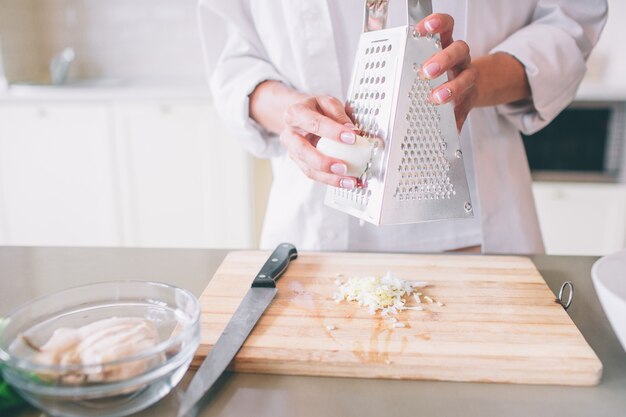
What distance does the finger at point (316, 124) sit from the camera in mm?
639

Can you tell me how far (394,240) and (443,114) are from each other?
329mm

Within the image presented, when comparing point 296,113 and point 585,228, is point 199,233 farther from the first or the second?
point 296,113

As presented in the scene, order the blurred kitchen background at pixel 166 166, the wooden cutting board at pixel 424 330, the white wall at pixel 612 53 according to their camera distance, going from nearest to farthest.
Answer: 1. the wooden cutting board at pixel 424 330
2. the blurred kitchen background at pixel 166 166
3. the white wall at pixel 612 53

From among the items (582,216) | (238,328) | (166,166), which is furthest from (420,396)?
(166,166)

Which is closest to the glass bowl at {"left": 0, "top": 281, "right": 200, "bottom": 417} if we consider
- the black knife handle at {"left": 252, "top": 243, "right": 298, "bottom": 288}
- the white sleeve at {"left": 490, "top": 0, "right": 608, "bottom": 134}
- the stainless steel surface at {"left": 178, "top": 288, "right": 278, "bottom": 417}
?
the stainless steel surface at {"left": 178, "top": 288, "right": 278, "bottom": 417}

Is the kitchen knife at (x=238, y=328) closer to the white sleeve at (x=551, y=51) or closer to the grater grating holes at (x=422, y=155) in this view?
the grater grating holes at (x=422, y=155)

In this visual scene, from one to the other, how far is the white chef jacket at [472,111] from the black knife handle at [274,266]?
0.17 m

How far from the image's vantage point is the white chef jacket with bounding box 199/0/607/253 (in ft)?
3.03

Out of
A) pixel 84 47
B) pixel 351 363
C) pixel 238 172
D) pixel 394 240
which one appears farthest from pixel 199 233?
pixel 351 363

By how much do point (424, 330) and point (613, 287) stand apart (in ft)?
0.62

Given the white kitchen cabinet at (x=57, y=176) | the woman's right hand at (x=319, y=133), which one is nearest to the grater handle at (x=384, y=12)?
the woman's right hand at (x=319, y=133)

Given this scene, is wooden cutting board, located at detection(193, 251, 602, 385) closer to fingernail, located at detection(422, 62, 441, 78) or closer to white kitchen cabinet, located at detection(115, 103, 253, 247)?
fingernail, located at detection(422, 62, 441, 78)

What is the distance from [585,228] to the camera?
2.00m

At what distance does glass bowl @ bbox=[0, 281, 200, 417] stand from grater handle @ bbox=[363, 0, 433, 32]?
375mm
